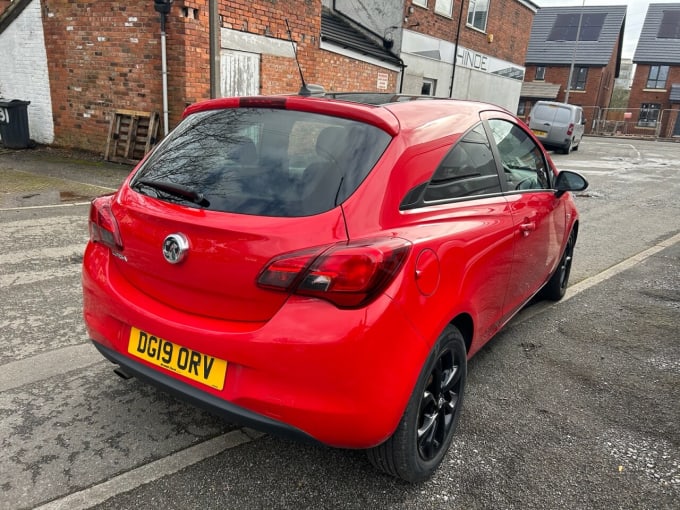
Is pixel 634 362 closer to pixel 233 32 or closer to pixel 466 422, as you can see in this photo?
pixel 466 422

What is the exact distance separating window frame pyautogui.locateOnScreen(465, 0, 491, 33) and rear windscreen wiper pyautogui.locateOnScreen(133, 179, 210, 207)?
20.8 meters

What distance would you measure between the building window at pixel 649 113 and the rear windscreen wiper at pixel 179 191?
55.6 m

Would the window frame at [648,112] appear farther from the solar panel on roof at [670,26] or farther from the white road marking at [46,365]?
the white road marking at [46,365]

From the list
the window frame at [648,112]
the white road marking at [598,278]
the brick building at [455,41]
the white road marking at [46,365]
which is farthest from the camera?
the window frame at [648,112]

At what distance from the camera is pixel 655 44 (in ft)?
166

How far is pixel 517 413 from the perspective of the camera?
9.53ft

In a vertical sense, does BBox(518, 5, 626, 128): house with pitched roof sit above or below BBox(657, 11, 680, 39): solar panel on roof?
below

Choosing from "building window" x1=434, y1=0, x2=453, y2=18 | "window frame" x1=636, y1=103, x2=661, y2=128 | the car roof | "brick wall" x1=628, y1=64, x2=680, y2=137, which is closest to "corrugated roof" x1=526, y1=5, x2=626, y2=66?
"brick wall" x1=628, y1=64, x2=680, y2=137

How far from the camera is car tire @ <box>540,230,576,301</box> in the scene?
449 cm

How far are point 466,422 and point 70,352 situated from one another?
2415 mm

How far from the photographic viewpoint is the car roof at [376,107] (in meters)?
2.25

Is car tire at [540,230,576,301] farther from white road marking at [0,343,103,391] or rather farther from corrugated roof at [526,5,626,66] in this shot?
corrugated roof at [526,5,626,66]

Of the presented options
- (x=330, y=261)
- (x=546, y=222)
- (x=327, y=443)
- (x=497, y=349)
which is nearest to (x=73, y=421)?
(x=327, y=443)

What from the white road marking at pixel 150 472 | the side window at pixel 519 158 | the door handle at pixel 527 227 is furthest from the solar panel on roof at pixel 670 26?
the white road marking at pixel 150 472
